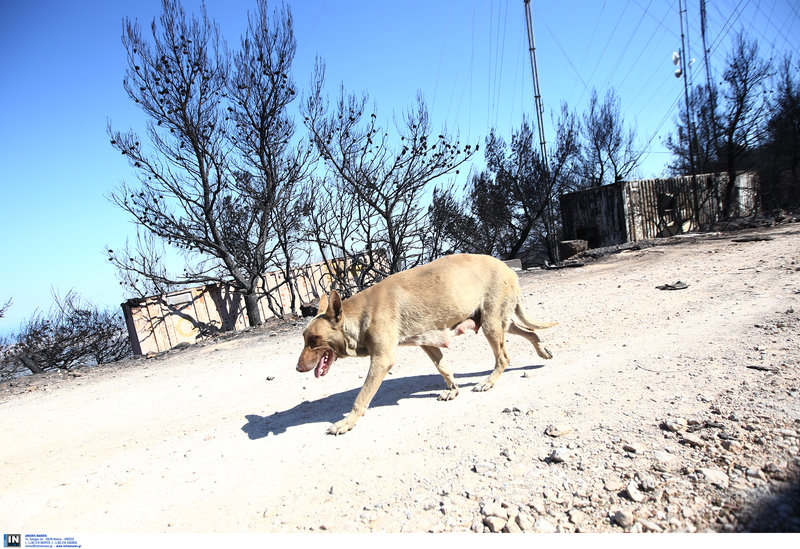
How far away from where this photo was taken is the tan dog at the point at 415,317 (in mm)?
4562

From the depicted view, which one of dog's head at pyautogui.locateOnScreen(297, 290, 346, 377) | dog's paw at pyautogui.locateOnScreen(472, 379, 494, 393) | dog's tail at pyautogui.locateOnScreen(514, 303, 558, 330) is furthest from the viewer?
dog's tail at pyautogui.locateOnScreen(514, 303, 558, 330)

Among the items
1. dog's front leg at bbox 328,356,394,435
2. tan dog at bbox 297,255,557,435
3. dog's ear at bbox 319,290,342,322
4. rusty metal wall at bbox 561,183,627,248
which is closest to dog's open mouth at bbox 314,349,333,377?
tan dog at bbox 297,255,557,435

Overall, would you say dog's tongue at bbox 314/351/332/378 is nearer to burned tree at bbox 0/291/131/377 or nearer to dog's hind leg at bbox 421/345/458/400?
dog's hind leg at bbox 421/345/458/400

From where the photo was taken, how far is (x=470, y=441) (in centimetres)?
372

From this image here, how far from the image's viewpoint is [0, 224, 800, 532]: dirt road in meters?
2.71

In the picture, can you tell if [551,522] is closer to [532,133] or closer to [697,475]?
[697,475]

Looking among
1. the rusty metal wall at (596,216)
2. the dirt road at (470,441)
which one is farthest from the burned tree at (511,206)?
the dirt road at (470,441)

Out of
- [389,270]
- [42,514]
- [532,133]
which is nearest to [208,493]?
[42,514]

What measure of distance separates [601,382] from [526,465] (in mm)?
1813

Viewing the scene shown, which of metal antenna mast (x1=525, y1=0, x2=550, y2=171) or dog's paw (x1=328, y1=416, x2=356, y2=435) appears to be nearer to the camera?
dog's paw (x1=328, y1=416, x2=356, y2=435)

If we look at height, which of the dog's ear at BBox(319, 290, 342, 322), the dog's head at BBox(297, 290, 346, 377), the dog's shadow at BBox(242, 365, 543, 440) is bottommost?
the dog's shadow at BBox(242, 365, 543, 440)

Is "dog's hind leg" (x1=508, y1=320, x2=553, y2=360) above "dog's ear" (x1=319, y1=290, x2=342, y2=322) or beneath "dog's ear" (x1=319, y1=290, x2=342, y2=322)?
beneath

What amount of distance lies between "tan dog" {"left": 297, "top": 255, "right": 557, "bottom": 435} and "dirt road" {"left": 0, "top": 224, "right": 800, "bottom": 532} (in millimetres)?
442

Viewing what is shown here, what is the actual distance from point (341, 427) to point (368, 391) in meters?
0.42
